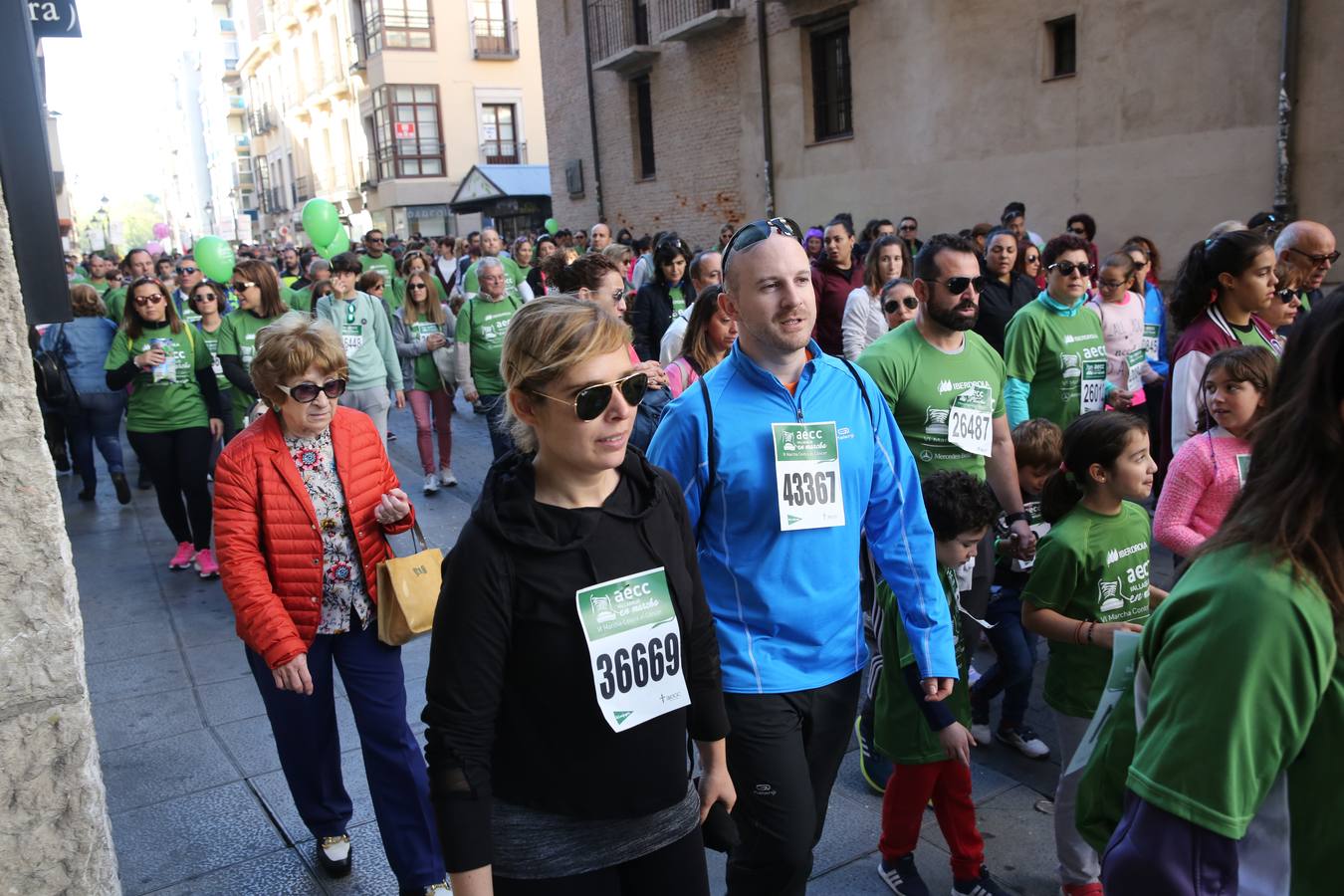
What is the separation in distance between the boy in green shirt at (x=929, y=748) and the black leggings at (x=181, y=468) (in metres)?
5.03

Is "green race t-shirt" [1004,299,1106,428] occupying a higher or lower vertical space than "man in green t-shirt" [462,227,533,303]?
Result: lower

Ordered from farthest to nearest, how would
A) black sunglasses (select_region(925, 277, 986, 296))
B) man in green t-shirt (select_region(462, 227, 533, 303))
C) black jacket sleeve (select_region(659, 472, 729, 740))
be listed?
man in green t-shirt (select_region(462, 227, 533, 303)) < black sunglasses (select_region(925, 277, 986, 296)) < black jacket sleeve (select_region(659, 472, 729, 740))

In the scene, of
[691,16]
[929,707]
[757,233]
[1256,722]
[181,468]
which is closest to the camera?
[1256,722]

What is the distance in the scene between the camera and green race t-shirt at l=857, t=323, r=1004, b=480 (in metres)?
3.84

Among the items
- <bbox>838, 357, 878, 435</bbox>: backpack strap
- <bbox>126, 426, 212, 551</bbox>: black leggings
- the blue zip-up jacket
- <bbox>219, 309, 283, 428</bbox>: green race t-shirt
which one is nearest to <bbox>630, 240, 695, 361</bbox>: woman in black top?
<bbox>219, 309, 283, 428</bbox>: green race t-shirt

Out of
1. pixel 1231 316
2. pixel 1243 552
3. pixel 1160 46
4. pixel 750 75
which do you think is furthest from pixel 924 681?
pixel 750 75

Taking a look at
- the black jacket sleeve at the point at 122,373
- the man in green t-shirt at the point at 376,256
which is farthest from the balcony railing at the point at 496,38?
the black jacket sleeve at the point at 122,373

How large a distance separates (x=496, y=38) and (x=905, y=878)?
42.4 metres

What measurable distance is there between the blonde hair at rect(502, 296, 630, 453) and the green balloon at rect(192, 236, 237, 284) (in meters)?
13.9

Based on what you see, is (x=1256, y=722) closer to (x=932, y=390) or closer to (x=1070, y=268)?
(x=932, y=390)

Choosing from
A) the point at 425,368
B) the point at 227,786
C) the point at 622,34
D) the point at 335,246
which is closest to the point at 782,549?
the point at 227,786

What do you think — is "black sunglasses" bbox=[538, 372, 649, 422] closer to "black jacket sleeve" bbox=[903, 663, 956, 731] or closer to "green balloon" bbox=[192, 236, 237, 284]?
"black jacket sleeve" bbox=[903, 663, 956, 731]

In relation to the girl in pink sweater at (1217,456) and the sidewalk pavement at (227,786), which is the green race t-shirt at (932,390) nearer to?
the girl in pink sweater at (1217,456)

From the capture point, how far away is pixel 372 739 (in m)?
3.22
